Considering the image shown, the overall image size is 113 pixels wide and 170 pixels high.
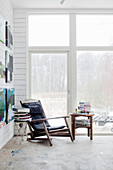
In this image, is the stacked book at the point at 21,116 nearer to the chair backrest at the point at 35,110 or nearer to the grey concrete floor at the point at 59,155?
the chair backrest at the point at 35,110

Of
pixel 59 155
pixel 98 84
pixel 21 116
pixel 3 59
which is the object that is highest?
pixel 3 59

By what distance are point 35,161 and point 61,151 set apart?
2.28 ft

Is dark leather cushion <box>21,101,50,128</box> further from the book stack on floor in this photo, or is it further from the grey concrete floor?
the book stack on floor

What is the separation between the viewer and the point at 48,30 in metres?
5.80

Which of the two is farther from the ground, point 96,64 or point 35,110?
point 96,64

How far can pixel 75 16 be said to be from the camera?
18.8 ft

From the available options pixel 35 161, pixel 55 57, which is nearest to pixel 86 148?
pixel 35 161

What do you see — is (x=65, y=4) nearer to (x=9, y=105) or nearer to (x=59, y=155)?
(x=9, y=105)

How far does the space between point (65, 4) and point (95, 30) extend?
973mm

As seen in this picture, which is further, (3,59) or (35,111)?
(35,111)

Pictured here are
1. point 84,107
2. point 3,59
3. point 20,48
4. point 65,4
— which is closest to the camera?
point 3,59

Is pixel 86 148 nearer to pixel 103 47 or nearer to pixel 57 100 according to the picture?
pixel 57 100

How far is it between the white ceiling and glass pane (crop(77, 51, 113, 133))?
109 cm

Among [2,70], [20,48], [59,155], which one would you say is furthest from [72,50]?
[59,155]
